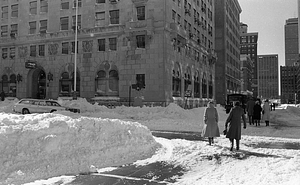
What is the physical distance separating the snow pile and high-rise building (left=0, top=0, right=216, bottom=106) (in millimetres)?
21227

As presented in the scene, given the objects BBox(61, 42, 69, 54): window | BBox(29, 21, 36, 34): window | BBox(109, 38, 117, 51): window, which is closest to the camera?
BBox(109, 38, 117, 51): window

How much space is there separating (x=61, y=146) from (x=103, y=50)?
27895 mm

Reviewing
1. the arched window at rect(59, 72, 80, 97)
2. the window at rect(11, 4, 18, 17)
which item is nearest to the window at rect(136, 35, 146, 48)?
the arched window at rect(59, 72, 80, 97)

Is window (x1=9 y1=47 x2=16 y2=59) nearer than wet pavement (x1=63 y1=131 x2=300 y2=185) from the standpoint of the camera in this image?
No

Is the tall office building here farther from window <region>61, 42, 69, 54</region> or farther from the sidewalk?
the sidewalk

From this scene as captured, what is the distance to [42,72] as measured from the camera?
132 feet

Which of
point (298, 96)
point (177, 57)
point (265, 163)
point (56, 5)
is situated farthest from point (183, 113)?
point (298, 96)

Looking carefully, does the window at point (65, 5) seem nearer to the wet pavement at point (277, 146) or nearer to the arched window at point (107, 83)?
the arched window at point (107, 83)

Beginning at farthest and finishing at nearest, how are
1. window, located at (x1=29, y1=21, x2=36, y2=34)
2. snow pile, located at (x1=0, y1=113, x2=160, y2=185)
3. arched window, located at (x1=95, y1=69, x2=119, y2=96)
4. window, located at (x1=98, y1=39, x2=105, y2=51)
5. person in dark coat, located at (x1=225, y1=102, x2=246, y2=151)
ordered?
window, located at (x1=29, y1=21, x2=36, y2=34) < window, located at (x1=98, y1=39, x2=105, y2=51) < arched window, located at (x1=95, y1=69, x2=119, y2=96) < person in dark coat, located at (x1=225, y1=102, x2=246, y2=151) < snow pile, located at (x1=0, y1=113, x2=160, y2=185)

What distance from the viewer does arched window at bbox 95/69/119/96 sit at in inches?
1331

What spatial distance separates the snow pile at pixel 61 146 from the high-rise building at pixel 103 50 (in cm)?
2123

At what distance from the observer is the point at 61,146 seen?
307 inches

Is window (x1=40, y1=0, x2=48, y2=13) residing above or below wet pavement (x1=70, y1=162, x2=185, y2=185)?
above

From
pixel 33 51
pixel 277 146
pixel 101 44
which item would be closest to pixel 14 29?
pixel 33 51
